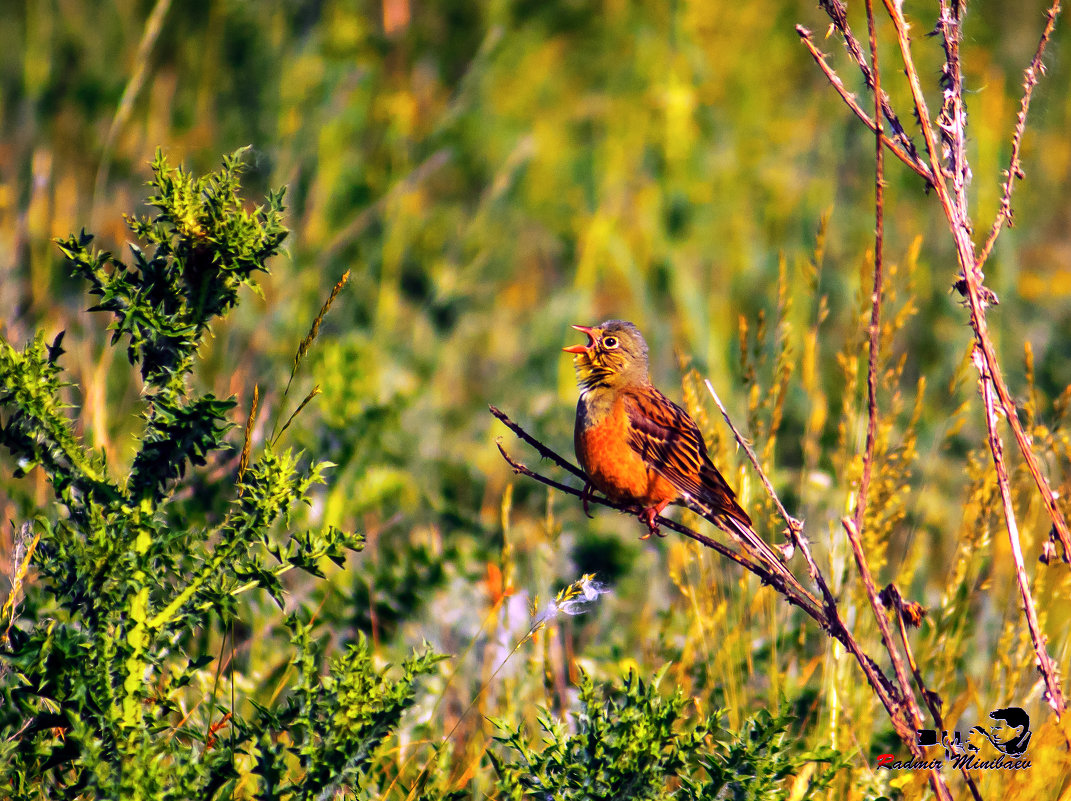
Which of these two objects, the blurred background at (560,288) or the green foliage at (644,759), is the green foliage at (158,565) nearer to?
the green foliage at (644,759)

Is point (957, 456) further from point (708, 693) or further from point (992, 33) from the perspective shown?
point (992, 33)

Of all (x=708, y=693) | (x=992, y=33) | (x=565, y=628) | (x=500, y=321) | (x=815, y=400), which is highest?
(x=992, y=33)

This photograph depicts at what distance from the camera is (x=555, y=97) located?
6.05 meters

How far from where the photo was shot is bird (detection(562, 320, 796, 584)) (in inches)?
112

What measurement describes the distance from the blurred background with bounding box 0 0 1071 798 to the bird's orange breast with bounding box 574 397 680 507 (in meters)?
0.20

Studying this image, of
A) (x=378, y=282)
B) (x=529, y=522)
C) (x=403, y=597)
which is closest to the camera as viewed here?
(x=403, y=597)

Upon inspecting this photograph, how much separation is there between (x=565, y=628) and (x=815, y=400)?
1.01 meters

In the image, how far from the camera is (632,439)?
114 inches

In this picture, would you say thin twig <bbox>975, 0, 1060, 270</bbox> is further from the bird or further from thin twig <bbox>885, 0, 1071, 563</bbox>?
the bird

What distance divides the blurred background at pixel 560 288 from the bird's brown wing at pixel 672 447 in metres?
0.09

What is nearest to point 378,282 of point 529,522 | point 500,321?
point 500,321

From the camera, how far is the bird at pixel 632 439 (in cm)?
285

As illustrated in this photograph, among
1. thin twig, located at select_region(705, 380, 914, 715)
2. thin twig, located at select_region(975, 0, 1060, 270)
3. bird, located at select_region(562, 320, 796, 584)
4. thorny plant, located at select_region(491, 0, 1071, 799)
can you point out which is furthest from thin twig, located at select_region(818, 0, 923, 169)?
bird, located at select_region(562, 320, 796, 584)

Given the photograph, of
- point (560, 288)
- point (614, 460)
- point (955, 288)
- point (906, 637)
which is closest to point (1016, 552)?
point (906, 637)
